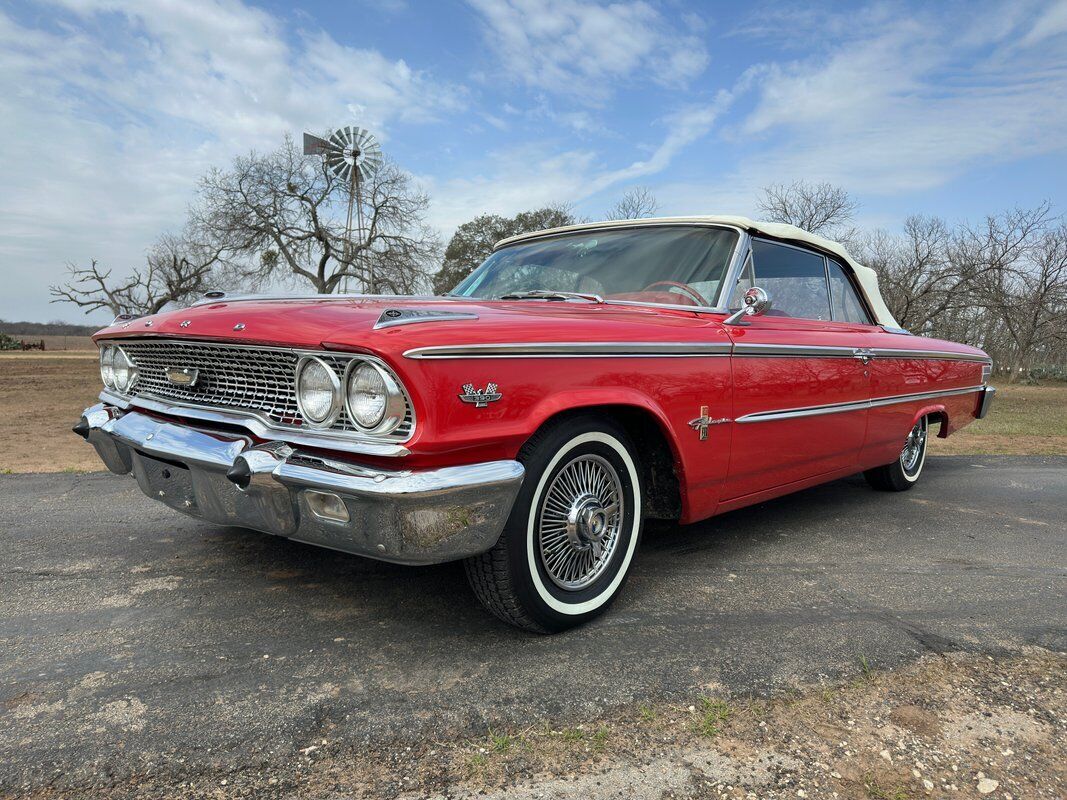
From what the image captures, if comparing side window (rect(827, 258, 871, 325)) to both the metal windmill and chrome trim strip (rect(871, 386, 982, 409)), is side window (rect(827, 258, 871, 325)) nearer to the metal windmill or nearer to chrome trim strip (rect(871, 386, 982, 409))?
chrome trim strip (rect(871, 386, 982, 409))

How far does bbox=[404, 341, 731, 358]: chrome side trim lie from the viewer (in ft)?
6.30

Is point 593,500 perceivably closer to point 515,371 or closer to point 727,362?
point 515,371

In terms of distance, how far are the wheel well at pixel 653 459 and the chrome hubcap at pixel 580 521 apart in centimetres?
21

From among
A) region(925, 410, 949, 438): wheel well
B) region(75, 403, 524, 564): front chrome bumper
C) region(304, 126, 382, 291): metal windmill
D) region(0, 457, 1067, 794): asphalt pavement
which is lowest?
region(0, 457, 1067, 794): asphalt pavement

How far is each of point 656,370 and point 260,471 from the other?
4.53 feet

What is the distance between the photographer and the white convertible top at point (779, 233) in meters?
3.37

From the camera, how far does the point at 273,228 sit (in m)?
33.7

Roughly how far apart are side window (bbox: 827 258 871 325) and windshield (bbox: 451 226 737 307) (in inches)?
46.8

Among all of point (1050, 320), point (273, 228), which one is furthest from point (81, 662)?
point (1050, 320)

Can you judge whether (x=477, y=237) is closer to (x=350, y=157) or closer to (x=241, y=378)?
(x=350, y=157)

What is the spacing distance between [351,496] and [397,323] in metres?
0.49

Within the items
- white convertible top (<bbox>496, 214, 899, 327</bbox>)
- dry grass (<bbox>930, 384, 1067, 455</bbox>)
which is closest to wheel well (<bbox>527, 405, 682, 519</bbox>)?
white convertible top (<bbox>496, 214, 899, 327</bbox>)

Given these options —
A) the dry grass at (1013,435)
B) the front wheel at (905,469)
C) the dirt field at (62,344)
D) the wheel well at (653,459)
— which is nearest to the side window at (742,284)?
the wheel well at (653,459)

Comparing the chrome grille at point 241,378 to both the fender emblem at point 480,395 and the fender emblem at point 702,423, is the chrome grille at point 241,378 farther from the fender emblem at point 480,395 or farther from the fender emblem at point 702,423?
the fender emblem at point 702,423
